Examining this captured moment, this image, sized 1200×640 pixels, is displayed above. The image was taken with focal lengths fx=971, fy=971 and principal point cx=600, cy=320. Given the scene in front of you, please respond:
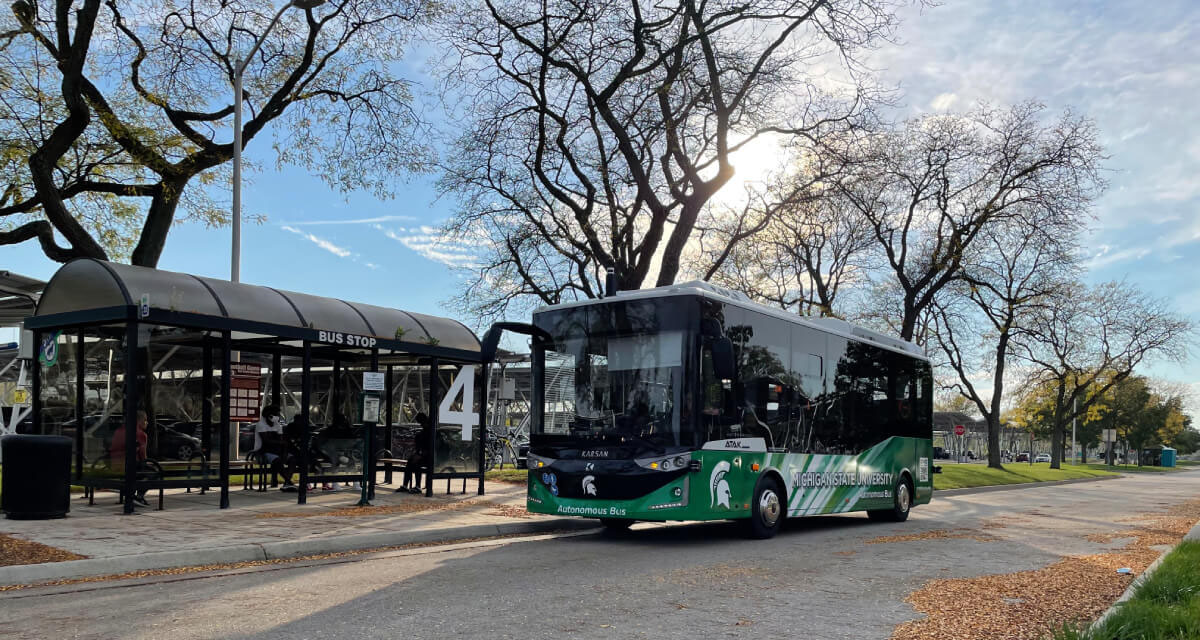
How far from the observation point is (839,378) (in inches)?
602

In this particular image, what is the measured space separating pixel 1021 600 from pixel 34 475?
36.5 feet

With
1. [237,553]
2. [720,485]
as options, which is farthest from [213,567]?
[720,485]

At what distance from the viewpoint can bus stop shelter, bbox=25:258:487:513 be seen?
13367 mm

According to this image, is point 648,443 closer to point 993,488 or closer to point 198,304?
point 198,304

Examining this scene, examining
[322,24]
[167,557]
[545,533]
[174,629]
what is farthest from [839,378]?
[322,24]

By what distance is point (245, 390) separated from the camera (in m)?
18.0

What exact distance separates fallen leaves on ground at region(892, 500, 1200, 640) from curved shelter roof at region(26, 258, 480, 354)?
33.3ft

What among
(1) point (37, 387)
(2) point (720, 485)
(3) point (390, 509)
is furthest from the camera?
(3) point (390, 509)

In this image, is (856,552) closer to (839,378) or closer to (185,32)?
(839,378)

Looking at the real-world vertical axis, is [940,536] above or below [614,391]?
below

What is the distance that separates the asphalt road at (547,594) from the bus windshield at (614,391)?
1372mm

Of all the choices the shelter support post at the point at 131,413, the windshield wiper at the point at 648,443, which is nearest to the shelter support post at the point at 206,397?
the shelter support post at the point at 131,413

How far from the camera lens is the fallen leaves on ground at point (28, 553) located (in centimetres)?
880

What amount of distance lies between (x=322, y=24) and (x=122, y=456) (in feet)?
37.5
